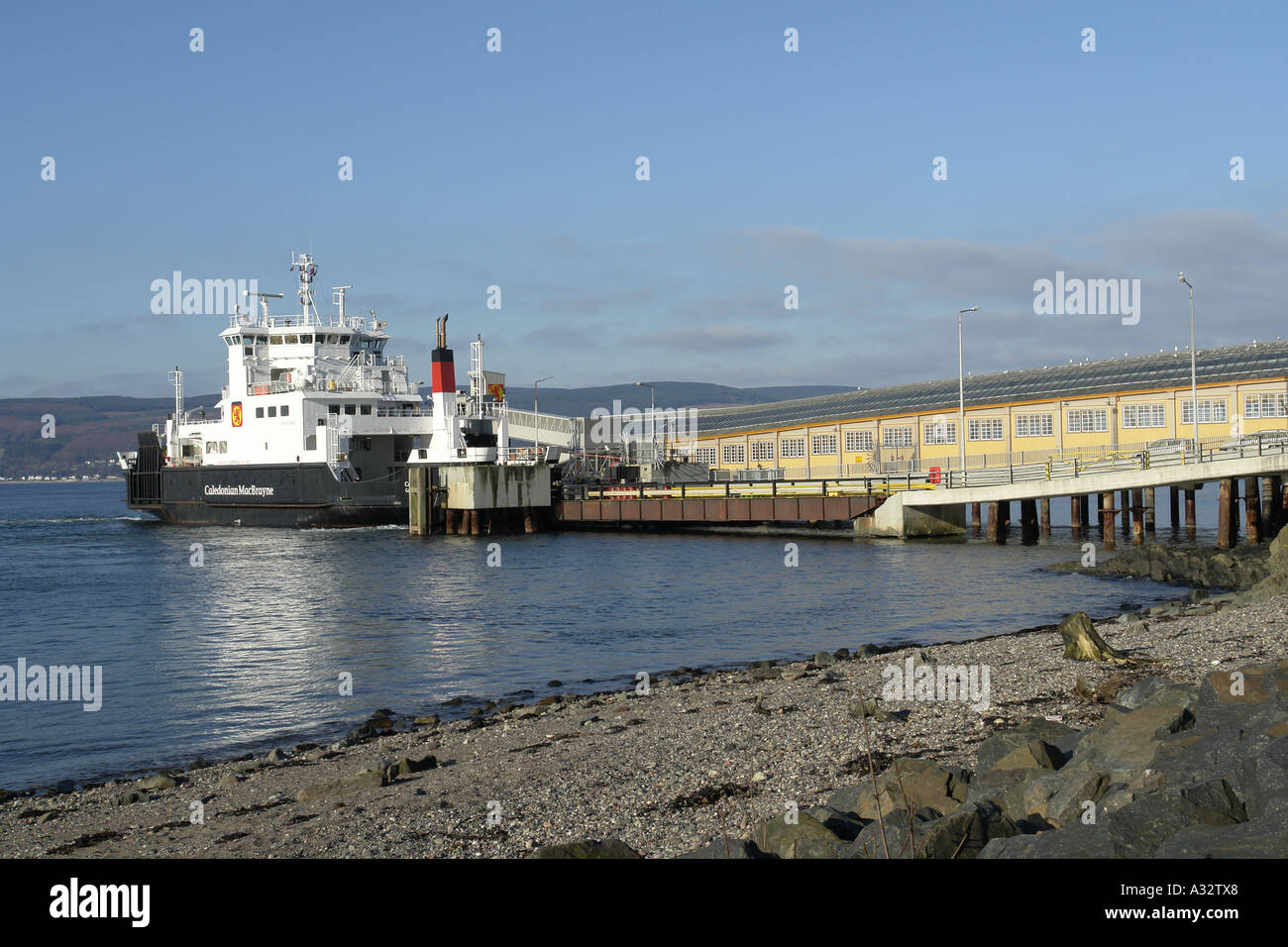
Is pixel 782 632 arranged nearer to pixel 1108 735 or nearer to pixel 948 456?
pixel 1108 735

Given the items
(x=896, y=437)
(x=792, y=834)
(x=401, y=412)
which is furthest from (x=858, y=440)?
(x=792, y=834)

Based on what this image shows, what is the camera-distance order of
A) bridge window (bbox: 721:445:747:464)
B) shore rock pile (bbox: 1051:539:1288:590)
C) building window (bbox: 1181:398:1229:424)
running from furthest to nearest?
1. bridge window (bbox: 721:445:747:464)
2. building window (bbox: 1181:398:1229:424)
3. shore rock pile (bbox: 1051:539:1288:590)

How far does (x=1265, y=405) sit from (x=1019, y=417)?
39.3 ft

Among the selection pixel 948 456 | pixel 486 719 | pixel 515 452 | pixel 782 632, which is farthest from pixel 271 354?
pixel 486 719

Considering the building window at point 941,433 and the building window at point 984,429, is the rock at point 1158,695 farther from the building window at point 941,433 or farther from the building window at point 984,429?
the building window at point 941,433

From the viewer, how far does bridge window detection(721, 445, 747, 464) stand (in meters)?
74.4

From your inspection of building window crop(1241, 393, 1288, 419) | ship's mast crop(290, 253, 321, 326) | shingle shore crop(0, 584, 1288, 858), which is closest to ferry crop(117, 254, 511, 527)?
ship's mast crop(290, 253, 321, 326)

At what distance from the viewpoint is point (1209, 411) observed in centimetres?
5234

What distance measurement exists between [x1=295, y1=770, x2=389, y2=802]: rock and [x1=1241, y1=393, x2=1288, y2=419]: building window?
4931cm

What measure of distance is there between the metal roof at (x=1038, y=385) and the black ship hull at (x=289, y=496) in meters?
26.8

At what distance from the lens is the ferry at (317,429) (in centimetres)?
5734

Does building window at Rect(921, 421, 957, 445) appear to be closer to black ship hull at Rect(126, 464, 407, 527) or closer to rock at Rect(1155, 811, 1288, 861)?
black ship hull at Rect(126, 464, 407, 527)

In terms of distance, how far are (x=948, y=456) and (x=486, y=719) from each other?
150ft
